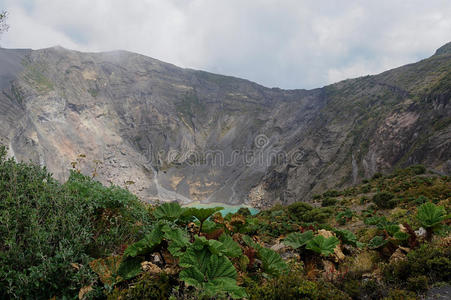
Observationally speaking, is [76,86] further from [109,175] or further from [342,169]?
[342,169]

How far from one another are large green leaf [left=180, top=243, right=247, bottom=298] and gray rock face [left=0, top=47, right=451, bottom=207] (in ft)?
101

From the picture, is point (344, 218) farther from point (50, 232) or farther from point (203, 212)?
point (50, 232)

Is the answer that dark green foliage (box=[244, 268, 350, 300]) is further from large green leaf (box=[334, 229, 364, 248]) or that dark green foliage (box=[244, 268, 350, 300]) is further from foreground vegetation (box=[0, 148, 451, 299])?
large green leaf (box=[334, 229, 364, 248])

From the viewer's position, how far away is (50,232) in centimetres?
343

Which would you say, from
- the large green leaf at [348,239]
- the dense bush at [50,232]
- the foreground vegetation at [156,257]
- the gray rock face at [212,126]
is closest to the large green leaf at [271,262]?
the foreground vegetation at [156,257]

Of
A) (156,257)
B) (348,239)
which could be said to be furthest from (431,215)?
(156,257)

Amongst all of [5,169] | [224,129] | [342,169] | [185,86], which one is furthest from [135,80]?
[5,169]

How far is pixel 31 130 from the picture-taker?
60156mm

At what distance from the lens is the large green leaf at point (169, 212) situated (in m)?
4.21

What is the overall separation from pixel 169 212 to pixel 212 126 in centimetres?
9675

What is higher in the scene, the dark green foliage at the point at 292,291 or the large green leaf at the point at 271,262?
the dark green foliage at the point at 292,291

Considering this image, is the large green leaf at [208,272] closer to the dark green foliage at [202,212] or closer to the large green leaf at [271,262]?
the dark green foliage at [202,212]

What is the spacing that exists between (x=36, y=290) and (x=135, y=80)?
110 meters

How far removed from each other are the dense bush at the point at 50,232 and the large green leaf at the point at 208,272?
4.11 feet
